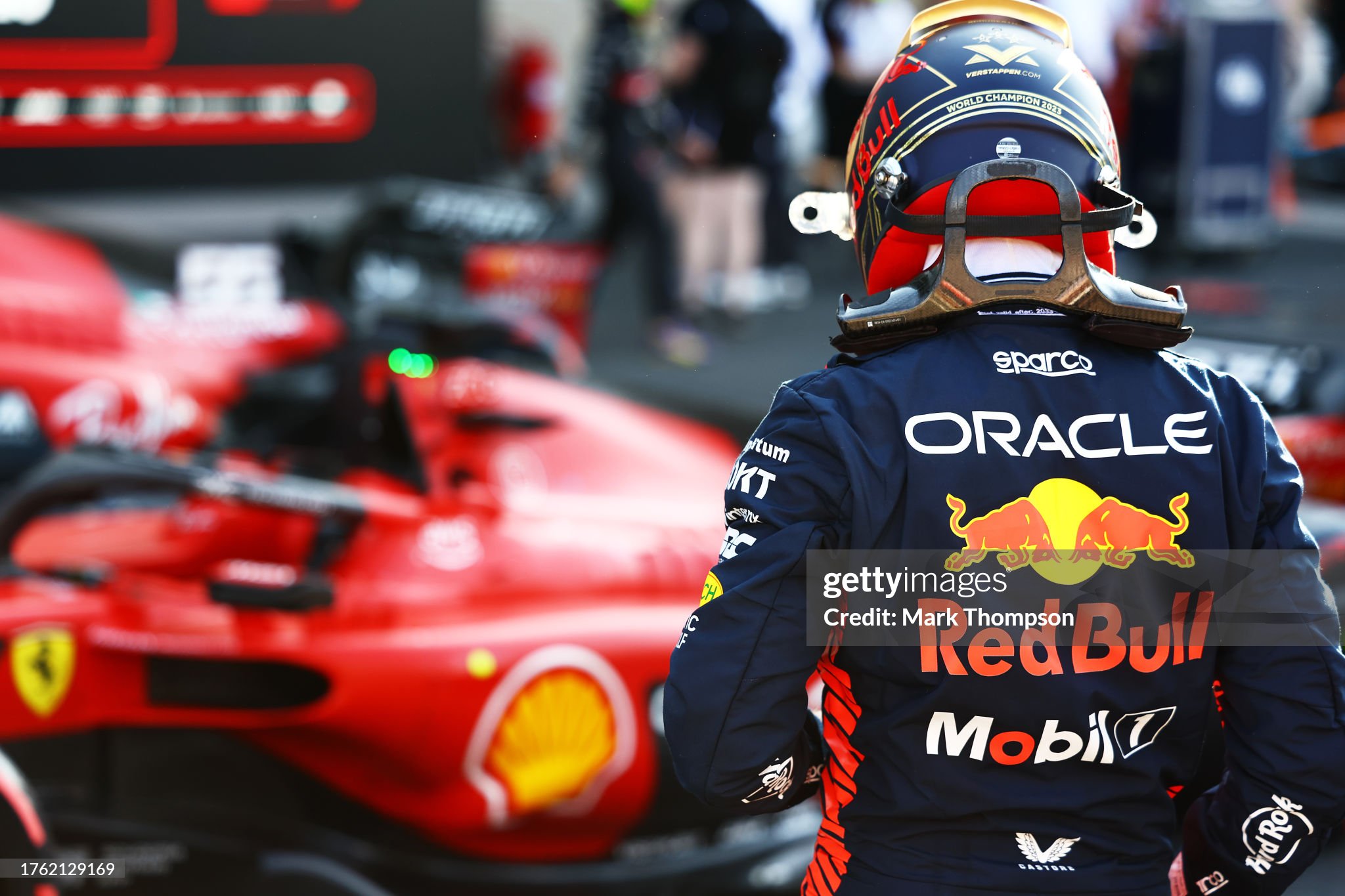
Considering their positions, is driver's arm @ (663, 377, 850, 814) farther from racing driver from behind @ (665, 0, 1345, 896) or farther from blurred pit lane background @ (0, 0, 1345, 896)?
blurred pit lane background @ (0, 0, 1345, 896)

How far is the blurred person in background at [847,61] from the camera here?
8445 millimetres

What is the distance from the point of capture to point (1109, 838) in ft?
3.32

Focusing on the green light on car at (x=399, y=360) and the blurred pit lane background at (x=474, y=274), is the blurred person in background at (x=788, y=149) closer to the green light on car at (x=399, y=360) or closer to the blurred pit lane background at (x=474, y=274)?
the blurred pit lane background at (x=474, y=274)

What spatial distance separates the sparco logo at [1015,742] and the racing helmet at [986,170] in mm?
286

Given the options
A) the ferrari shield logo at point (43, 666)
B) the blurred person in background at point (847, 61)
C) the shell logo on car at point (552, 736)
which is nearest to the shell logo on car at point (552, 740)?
the shell logo on car at point (552, 736)

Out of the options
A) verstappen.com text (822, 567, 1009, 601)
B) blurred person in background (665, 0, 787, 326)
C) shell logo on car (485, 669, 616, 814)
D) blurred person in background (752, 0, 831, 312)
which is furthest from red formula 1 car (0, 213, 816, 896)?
blurred person in background (665, 0, 787, 326)

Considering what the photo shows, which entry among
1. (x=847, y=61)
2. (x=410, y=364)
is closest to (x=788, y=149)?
(x=847, y=61)

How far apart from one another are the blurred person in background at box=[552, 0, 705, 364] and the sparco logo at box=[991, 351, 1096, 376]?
5450mm

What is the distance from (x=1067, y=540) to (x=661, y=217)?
584 cm

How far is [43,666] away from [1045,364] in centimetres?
161

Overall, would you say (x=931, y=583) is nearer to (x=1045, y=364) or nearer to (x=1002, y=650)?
(x=1002, y=650)

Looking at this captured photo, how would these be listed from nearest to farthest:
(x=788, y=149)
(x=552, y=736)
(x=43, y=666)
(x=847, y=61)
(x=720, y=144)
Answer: (x=43, y=666)
(x=552, y=736)
(x=720, y=144)
(x=847, y=61)
(x=788, y=149)

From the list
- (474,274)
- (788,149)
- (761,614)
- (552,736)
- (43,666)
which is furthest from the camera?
(788,149)

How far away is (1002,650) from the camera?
98cm
